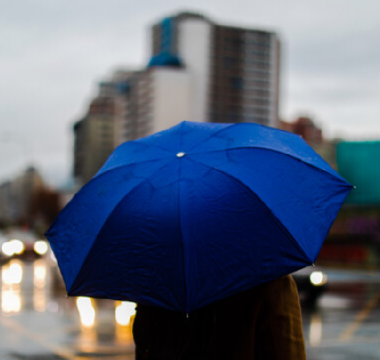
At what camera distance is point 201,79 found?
526 feet

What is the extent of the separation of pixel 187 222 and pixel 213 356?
505mm

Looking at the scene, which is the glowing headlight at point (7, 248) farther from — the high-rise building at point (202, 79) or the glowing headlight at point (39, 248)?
the high-rise building at point (202, 79)

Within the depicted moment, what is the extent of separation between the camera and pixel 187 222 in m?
2.63

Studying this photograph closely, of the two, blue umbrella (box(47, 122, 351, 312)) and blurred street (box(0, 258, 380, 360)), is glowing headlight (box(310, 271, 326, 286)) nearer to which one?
blurred street (box(0, 258, 380, 360))

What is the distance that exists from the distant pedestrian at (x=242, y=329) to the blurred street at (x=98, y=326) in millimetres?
5809

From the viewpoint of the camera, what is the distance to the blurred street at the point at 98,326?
30.7 ft

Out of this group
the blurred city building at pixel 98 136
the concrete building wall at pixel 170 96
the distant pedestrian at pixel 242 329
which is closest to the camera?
the distant pedestrian at pixel 242 329

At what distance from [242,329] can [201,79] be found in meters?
159

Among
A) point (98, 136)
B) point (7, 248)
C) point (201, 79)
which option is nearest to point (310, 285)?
point (7, 248)

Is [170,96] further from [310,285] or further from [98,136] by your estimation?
[310,285]

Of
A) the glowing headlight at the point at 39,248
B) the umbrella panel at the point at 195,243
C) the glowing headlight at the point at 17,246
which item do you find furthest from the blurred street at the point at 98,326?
the glowing headlight at the point at 39,248

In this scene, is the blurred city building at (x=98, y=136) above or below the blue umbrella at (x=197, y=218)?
below

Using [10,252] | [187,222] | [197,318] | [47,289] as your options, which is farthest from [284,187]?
[10,252]

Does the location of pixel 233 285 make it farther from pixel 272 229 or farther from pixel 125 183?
pixel 125 183
